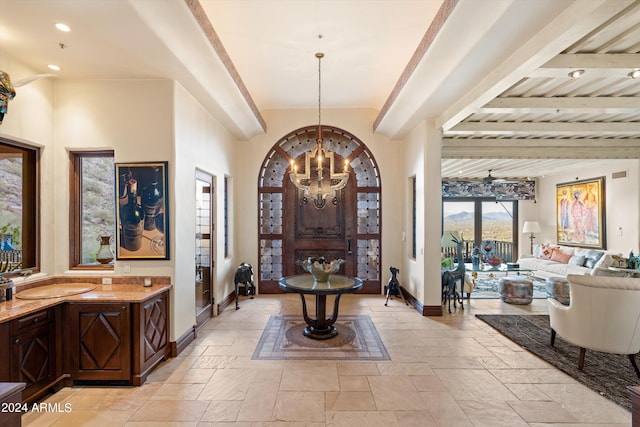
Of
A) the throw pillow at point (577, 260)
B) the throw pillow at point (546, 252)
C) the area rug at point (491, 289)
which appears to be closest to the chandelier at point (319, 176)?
the area rug at point (491, 289)

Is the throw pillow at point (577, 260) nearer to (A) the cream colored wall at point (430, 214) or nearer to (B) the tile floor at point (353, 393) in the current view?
(A) the cream colored wall at point (430, 214)

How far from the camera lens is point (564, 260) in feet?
28.4

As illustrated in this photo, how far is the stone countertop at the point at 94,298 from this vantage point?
2650 mm

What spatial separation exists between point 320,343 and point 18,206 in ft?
12.2

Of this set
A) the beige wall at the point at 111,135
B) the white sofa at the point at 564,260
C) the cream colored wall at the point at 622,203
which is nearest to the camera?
the beige wall at the point at 111,135

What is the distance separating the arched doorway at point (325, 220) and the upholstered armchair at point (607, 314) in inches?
143

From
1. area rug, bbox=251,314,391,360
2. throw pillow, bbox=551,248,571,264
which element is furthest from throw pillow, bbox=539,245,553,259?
area rug, bbox=251,314,391,360

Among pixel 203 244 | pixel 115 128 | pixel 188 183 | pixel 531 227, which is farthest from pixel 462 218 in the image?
pixel 115 128

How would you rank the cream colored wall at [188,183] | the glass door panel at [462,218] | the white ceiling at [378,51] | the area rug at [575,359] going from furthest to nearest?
1. the glass door panel at [462,218]
2. the cream colored wall at [188,183]
3. the area rug at [575,359]
4. the white ceiling at [378,51]

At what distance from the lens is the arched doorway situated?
672 centimetres

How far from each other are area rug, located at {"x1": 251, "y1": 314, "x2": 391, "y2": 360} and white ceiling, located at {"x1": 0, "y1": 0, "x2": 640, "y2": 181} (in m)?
3.27

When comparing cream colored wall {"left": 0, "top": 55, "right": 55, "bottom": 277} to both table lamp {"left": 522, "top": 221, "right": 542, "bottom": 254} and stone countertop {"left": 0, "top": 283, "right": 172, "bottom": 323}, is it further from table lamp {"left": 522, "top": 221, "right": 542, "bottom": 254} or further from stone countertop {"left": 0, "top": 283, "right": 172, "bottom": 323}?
table lamp {"left": 522, "top": 221, "right": 542, "bottom": 254}

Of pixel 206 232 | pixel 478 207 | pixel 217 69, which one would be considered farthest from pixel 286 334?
pixel 478 207

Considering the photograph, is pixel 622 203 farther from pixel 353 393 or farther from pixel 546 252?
pixel 353 393
